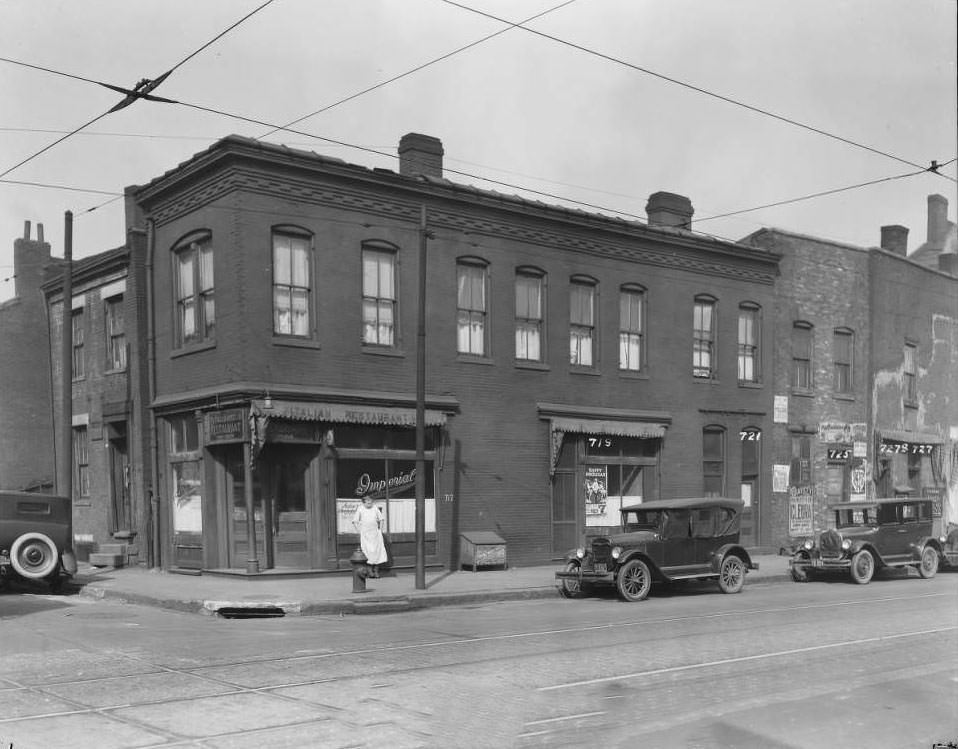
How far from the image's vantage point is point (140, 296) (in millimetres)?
20781

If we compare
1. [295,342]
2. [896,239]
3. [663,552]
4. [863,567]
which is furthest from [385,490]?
[896,239]

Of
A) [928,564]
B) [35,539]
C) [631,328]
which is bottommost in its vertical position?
[928,564]

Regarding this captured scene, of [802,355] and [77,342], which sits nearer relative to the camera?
[77,342]

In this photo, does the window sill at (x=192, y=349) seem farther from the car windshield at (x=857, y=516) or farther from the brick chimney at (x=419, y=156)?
the car windshield at (x=857, y=516)

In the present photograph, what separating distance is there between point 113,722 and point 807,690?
19.4 feet

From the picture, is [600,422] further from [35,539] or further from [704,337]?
[35,539]

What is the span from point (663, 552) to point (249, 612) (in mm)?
7265

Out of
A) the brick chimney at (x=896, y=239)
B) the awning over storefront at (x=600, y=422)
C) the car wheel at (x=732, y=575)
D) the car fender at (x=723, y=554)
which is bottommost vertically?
the car wheel at (x=732, y=575)

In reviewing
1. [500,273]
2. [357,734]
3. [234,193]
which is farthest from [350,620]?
[500,273]

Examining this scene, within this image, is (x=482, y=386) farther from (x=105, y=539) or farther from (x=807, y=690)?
(x=807, y=690)

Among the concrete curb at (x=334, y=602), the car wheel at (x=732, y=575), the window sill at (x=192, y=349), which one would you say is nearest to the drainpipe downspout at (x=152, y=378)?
the window sill at (x=192, y=349)

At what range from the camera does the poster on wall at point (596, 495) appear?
22.8 metres

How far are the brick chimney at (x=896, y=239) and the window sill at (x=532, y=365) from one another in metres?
15.8

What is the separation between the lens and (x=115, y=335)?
2219 centimetres
